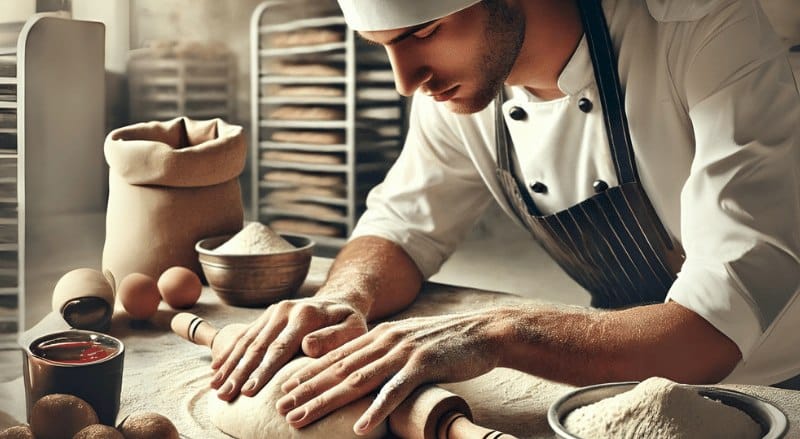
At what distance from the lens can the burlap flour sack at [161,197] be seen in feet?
5.43

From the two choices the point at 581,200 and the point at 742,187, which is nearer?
the point at 742,187

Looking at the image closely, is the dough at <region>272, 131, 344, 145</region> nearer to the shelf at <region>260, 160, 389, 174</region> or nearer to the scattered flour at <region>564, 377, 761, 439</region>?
the shelf at <region>260, 160, 389, 174</region>

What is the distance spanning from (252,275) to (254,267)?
16 millimetres

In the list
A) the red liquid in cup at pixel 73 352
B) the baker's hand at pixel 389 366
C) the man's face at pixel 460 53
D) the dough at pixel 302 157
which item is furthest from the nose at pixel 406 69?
the dough at pixel 302 157

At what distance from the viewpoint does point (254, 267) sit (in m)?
1.64

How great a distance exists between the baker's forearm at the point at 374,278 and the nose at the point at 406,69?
37 centimetres

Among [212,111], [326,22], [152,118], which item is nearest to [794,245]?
[152,118]

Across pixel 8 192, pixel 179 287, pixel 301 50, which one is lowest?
pixel 179 287

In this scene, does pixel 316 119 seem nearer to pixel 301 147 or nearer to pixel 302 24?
pixel 301 147

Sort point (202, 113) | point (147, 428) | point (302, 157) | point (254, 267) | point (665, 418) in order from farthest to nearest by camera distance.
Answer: point (302, 157) < point (202, 113) < point (254, 267) < point (147, 428) < point (665, 418)

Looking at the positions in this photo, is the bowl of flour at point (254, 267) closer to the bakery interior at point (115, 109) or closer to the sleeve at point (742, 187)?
the bakery interior at point (115, 109)

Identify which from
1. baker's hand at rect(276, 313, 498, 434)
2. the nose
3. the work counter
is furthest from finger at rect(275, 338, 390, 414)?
the nose

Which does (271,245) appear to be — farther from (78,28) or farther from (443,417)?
(443,417)

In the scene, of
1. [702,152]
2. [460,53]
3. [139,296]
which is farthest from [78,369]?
[702,152]
